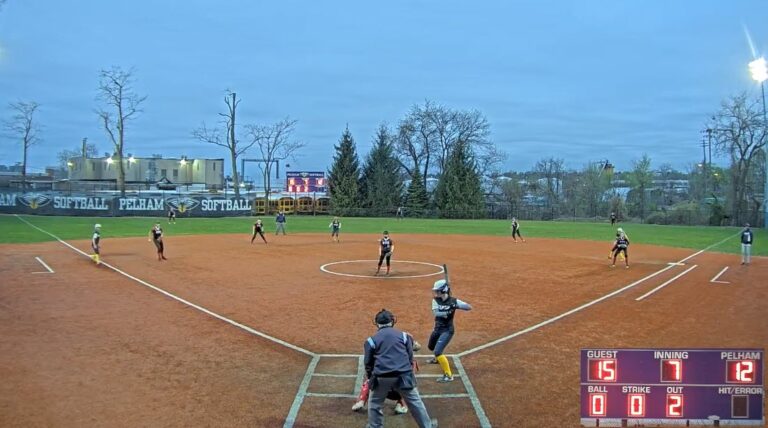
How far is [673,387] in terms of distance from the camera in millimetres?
6664

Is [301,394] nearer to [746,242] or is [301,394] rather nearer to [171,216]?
[746,242]

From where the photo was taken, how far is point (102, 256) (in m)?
29.9

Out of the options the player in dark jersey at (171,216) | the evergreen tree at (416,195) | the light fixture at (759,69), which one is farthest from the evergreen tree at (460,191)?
the light fixture at (759,69)

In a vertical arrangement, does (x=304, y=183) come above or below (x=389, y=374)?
above

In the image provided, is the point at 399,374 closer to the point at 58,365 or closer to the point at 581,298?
the point at 58,365

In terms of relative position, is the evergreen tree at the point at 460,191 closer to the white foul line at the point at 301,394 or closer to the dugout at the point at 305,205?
the dugout at the point at 305,205

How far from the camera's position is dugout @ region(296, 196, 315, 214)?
8375 cm

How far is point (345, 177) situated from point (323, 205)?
545cm

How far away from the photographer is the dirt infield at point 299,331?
31.0 ft

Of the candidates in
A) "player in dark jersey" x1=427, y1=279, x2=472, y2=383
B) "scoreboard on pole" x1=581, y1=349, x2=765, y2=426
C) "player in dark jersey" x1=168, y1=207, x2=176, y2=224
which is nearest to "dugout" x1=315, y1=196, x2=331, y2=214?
"player in dark jersey" x1=168, y1=207, x2=176, y2=224

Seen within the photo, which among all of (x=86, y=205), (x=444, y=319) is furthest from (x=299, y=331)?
(x=86, y=205)

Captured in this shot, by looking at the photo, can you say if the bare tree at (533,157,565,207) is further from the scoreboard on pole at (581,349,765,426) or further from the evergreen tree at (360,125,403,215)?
the scoreboard on pole at (581,349,765,426)

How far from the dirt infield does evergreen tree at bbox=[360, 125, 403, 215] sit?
57912 mm

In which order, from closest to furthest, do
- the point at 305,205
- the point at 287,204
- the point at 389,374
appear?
the point at 389,374, the point at 287,204, the point at 305,205
